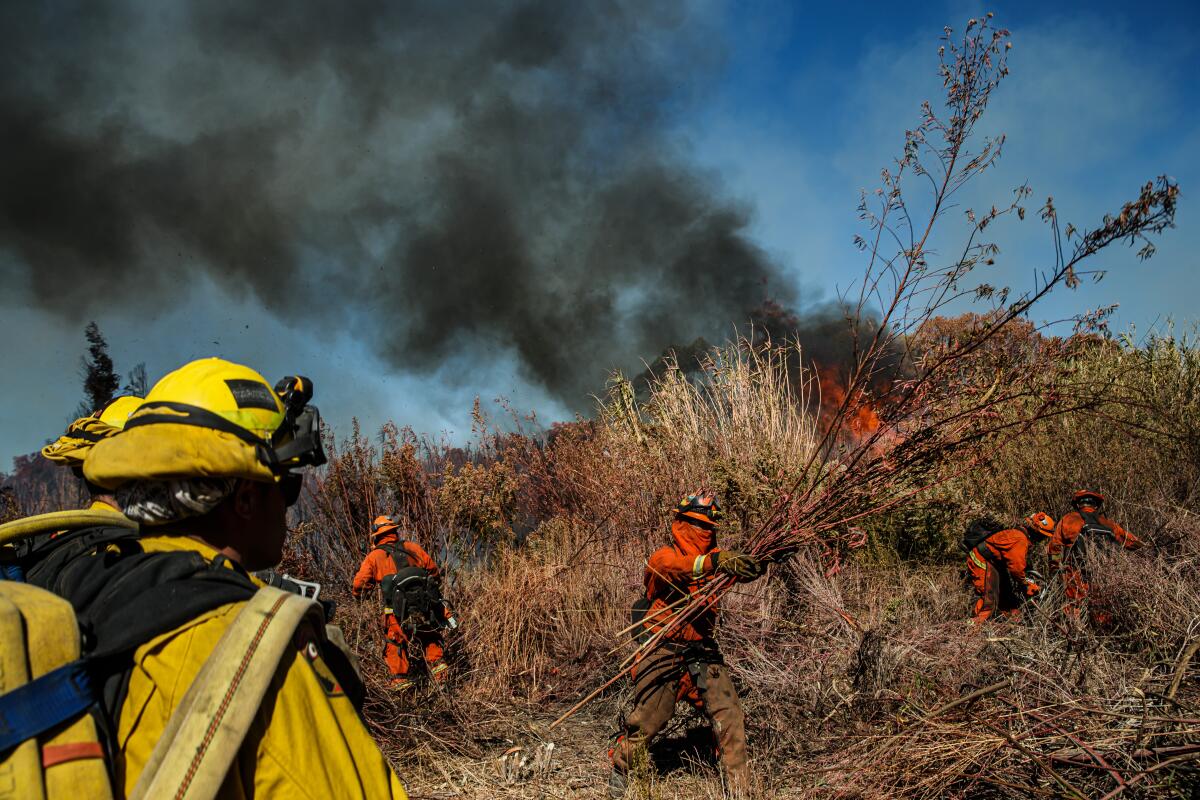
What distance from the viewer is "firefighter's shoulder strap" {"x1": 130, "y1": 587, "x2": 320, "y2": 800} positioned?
2.81 ft

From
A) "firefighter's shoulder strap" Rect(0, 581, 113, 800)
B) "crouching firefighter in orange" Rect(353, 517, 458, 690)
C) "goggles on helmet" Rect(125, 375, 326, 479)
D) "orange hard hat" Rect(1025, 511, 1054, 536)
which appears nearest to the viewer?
"firefighter's shoulder strap" Rect(0, 581, 113, 800)

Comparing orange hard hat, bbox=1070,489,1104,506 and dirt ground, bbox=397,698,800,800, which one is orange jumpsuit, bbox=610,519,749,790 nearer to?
dirt ground, bbox=397,698,800,800

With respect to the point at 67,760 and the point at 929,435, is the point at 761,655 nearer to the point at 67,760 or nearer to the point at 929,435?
the point at 929,435

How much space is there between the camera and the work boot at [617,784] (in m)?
4.55

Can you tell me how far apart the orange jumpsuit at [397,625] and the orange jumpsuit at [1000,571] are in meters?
5.46

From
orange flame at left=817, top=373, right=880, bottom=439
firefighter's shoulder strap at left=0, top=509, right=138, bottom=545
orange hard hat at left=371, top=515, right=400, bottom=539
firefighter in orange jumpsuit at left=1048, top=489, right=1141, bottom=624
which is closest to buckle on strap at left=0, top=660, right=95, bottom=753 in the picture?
firefighter's shoulder strap at left=0, top=509, right=138, bottom=545

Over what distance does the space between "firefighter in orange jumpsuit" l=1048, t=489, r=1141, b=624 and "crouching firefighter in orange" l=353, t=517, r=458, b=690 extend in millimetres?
5756

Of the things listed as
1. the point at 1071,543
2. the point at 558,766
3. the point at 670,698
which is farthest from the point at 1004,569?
the point at 558,766

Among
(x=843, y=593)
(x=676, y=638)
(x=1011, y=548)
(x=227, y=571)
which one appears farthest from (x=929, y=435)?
(x=1011, y=548)

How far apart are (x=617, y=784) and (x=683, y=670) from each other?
906 mm

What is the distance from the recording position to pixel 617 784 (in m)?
4.63

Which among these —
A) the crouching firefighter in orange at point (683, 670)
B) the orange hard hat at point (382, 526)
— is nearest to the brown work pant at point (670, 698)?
the crouching firefighter in orange at point (683, 670)

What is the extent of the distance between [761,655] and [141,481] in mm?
5019

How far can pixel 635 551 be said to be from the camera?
786 centimetres
